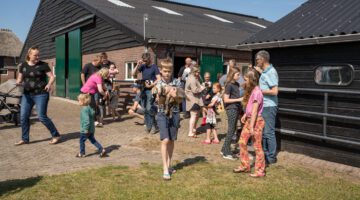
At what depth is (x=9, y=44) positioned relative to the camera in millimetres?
46344

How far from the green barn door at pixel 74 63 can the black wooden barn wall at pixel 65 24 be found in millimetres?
701

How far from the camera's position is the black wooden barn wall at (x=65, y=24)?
16.7m

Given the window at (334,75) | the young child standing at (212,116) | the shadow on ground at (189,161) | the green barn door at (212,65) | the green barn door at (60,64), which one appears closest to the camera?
the shadow on ground at (189,161)

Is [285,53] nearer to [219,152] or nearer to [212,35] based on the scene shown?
[219,152]

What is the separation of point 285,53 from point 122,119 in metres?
6.30

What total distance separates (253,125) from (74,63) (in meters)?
17.1

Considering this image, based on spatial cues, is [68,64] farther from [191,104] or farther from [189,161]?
[189,161]

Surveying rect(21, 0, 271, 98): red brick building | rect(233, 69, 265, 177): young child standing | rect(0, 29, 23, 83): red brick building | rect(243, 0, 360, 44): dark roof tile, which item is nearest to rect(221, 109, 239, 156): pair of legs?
rect(233, 69, 265, 177): young child standing

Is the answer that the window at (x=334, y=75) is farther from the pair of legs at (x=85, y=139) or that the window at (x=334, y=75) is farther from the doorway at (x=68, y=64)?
the doorway at (x=68, y=64)

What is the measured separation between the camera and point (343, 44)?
686 cm

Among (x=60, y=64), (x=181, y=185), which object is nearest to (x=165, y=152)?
(x=181, y=185)

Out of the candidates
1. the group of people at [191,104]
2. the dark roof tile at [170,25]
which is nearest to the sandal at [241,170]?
the group of people at [191,104]

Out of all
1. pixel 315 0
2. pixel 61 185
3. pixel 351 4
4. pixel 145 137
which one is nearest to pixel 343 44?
pixel 351 4

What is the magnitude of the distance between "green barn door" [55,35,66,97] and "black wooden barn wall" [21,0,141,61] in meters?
1.01
